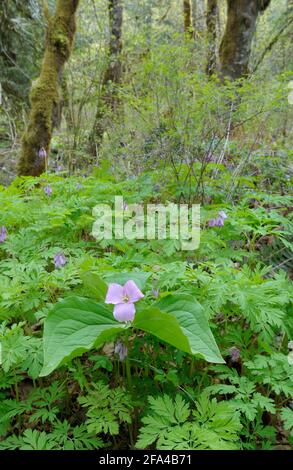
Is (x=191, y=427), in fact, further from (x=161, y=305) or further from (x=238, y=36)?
(x=238, y=36)

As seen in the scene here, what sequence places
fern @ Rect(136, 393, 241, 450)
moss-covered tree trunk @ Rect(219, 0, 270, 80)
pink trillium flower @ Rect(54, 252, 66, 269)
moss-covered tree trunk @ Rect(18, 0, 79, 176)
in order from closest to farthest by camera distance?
fern @ Rect(136, 393, 241, 450) → pink trillium flower @ Rect(54, 252, 66, 269) → moss-covered tree trunk @ Rect(18, 0, 79, 176) → moss-covered tree trunk @ Rect(219, 0, 270, 80)

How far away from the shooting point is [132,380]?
1766 mm

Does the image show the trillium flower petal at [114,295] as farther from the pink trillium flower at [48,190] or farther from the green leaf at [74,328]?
the pink trillium flower at [48,190]

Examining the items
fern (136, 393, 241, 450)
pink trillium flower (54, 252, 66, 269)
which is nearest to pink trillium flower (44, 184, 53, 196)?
pink trillium flower (54, 252, 66, 269)

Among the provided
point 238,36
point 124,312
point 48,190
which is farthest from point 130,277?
point 238,36

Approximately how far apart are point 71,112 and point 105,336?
240 inches

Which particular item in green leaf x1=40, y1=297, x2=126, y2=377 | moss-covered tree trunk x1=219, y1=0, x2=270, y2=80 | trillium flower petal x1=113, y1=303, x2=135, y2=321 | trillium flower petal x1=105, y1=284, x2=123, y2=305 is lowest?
green leaf x1=40, y1=297, x2=126, y2=377

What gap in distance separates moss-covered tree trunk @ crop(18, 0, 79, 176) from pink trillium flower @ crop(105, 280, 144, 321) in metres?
4.14

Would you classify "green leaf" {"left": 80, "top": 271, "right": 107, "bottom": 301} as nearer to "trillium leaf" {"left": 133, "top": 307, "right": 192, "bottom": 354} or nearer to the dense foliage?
the dense foliage

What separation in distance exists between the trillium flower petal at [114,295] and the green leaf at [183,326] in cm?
10

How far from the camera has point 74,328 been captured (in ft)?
4.82

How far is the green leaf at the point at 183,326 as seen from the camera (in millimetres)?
1369

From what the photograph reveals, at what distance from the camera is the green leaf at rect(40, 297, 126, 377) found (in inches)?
54.1
